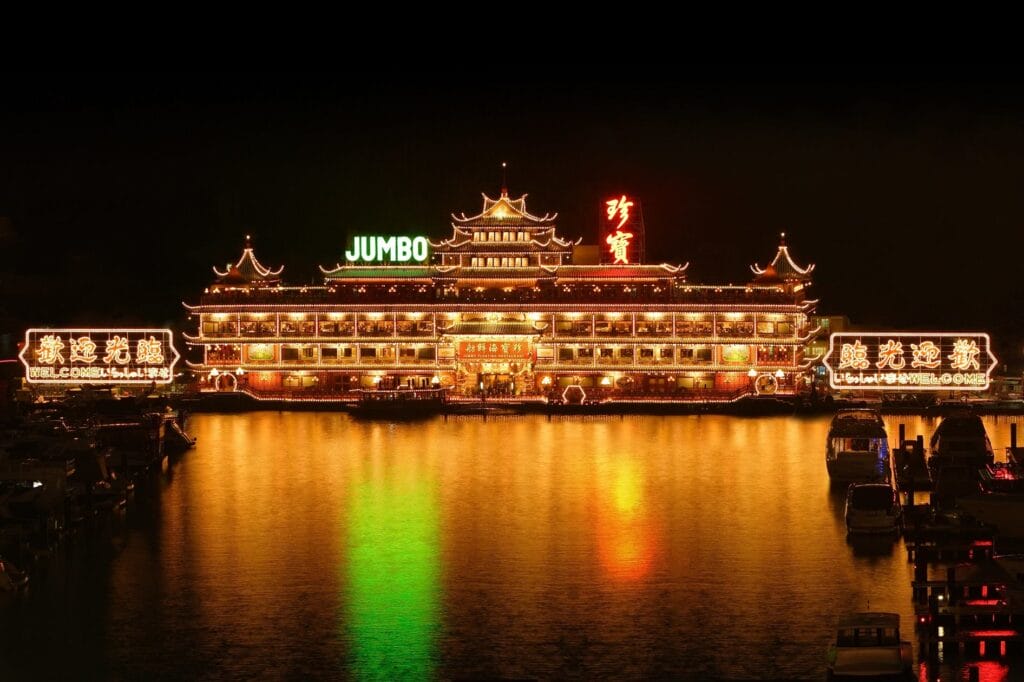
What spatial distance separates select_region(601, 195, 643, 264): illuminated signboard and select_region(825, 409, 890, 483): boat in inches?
1325

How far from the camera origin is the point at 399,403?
6594 cm

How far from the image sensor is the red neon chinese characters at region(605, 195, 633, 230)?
245 ft

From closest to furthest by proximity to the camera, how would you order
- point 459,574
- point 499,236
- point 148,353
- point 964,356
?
1. point 459,574
2. point 964,356
3. point 148,353
4. point 499,236

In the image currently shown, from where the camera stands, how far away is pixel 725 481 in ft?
136

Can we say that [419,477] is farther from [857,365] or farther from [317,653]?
[857,365]

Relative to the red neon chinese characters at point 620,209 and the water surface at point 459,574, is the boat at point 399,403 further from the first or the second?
the water surface at point 459,574

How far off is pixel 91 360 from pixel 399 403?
1693 centimetres

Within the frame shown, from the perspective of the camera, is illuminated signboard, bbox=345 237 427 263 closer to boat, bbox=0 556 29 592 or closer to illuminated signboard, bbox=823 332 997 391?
illuminated signboard, bbox=823 332 997 391

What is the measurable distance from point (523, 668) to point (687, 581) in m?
6.72

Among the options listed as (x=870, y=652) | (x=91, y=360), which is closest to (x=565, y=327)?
(x=91, y=360)

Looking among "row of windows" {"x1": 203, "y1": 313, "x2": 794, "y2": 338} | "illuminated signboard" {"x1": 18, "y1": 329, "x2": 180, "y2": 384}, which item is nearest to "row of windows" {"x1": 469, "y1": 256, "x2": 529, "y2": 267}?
"row of windows" {"x1": 203, "y1": 313, "x2": 794, "y2": 338}

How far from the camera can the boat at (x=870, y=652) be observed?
19922 millimetres

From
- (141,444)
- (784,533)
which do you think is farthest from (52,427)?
(784,533)

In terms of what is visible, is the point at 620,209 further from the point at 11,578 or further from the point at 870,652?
the point at 870,652
